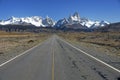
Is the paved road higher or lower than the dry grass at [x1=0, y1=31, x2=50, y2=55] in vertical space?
higher

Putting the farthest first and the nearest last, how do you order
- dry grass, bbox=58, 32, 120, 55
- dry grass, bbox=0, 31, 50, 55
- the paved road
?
dry grass, bbox=0, 31, 50, 55 < dry grass, bbox=58, 32, 120, 55 < the paved road

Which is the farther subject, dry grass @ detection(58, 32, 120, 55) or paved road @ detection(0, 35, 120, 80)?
dry grass @ detection(58, 32, 120, 55)

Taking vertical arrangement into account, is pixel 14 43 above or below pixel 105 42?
below

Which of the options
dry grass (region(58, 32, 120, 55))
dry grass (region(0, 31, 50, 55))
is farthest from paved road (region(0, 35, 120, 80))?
dry grass (region(0, 31, 50, 55))

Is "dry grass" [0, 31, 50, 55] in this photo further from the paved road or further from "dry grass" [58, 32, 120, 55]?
the paved road

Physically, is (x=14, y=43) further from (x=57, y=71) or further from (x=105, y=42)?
(x=57, y=71)

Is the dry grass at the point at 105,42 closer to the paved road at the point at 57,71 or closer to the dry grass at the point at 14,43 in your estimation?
the dry grass at the point at 14,43

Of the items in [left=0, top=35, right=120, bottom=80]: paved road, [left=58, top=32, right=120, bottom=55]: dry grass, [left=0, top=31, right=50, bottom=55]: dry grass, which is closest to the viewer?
[left=0, top=35, right=120, bottom=80]: paved road

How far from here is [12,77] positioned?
1328cm

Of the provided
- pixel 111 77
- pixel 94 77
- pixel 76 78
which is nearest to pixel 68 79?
pixel 76 78

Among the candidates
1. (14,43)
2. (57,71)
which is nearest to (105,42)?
(14,43)

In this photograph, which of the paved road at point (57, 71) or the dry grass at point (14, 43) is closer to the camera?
the paved road at point (57, 71)

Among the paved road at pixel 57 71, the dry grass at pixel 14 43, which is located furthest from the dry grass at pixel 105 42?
the paved road at pixel 57 71

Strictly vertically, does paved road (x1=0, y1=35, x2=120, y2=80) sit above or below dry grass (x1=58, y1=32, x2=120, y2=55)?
above
